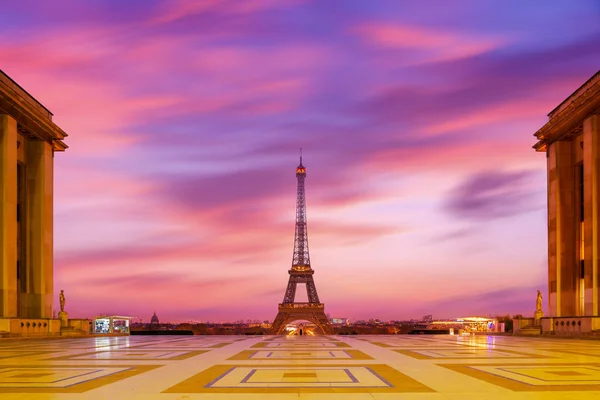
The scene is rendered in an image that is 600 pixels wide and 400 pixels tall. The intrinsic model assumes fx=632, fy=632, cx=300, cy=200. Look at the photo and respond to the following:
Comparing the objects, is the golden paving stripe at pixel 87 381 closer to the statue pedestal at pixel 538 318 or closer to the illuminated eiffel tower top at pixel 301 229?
the statue pedestal at pixel 538 318

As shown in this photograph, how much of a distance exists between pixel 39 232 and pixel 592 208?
4100cm

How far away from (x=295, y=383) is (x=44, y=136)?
45010mm

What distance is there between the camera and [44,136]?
5025cm

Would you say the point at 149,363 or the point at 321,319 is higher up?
the point at 149,363

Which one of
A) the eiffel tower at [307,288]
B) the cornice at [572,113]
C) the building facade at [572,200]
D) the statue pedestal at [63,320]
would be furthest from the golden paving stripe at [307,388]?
the eiffel tower at [307,288]

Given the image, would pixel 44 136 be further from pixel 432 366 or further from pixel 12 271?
pixel 432 366

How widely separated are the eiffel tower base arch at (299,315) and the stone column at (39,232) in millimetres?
70838

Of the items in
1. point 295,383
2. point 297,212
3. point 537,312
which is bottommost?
point 537,312

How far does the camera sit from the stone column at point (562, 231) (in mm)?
49781

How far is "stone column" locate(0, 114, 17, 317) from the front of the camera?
4134 cm

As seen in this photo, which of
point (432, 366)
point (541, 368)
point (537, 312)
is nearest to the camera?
point (541, 368)

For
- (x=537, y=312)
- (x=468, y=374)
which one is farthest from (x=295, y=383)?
(x=537, y=312)

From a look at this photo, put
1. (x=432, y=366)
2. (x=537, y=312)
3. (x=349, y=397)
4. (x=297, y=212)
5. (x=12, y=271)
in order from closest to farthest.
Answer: (x=349, y=397), (x=432, y=366), (x=12, y=271), (x=537, y=312), (x=297, y=212)

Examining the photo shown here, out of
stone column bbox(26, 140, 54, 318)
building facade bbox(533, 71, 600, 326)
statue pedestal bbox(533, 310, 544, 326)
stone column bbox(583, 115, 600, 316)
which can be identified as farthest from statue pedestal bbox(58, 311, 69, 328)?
stone column bbox(583, 115, 600, 316)
